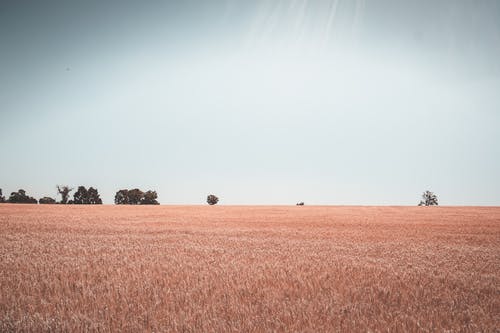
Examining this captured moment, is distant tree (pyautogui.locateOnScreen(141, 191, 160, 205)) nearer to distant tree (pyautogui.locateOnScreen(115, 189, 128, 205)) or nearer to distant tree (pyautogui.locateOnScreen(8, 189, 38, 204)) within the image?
distant tree (pyautogui.locateOnScreen(115, 189, 128, 205))

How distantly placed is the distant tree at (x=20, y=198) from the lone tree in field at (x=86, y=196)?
48.4 ft

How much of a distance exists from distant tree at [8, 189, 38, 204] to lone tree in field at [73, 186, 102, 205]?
1476cm

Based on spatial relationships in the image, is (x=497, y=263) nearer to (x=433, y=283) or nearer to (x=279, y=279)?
(x=433, y=283)

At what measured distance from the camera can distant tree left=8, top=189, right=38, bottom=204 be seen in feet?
320

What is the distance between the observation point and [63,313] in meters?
4.41

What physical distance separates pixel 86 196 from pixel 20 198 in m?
21.4

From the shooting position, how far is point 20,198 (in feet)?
320

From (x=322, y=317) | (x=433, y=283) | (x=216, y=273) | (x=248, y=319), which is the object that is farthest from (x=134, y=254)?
(x=433, y=283)

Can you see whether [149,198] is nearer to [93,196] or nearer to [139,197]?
[139,197]

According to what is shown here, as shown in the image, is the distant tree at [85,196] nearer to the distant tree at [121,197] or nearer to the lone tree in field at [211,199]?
the distant tree at [121,197]

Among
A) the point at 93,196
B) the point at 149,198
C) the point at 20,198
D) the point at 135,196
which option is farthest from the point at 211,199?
the point at 20,198

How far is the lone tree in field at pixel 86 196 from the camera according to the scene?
98.3 m

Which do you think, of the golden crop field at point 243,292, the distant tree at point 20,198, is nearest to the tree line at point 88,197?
the distant tree at point 20,198

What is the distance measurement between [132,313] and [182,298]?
2.95ft
